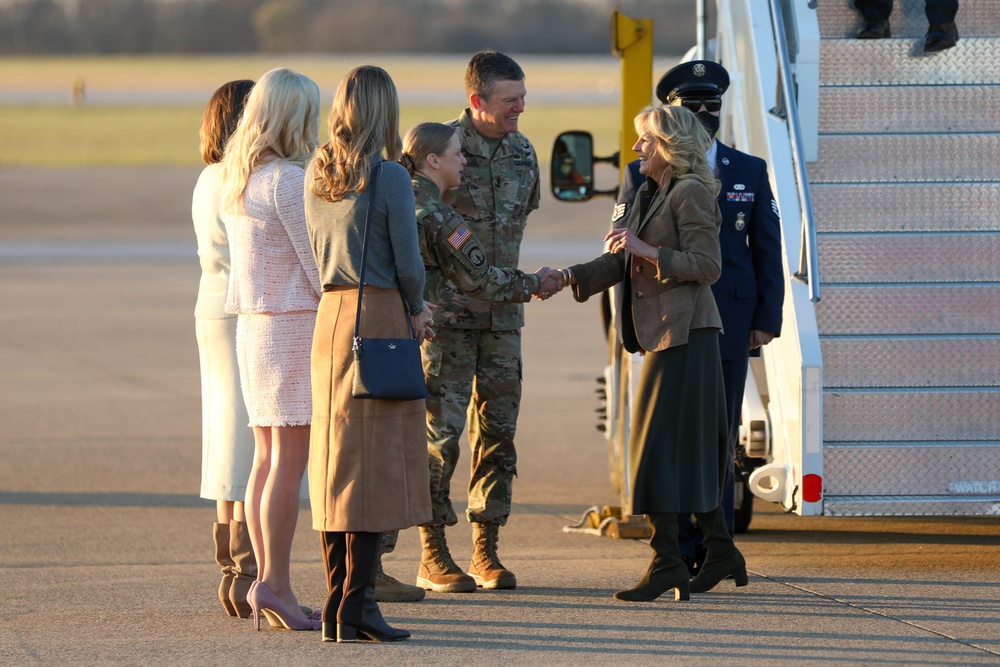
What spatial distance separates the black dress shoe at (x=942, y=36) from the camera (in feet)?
24.7

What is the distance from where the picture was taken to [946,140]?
7.29 metres

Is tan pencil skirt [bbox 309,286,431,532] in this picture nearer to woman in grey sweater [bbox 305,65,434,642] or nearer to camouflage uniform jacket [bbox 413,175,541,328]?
woman in grey sweater [bbox 305,65,434,642]

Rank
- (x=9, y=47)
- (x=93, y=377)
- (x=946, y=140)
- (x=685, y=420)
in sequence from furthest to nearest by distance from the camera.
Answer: (x=9, y=47) < (x=93, y=377) < (x=946, y=140) < (x=685, y=420)

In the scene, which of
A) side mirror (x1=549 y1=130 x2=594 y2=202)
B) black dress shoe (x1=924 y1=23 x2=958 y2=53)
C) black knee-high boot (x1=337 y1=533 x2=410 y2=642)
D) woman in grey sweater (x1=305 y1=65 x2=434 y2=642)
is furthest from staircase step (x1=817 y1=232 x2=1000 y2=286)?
black knee-high boot (x1=337 y1=533 x2=410 y2=642)

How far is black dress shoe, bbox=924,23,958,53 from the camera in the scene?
7539 mm

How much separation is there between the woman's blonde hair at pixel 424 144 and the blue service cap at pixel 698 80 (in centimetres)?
104

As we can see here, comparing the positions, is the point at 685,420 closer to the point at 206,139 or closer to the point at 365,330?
the point at 365,330

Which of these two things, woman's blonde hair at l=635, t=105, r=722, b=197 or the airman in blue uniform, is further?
the airman in blue uniform

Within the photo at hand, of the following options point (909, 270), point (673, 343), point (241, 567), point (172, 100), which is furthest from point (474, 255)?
point (172, 100)

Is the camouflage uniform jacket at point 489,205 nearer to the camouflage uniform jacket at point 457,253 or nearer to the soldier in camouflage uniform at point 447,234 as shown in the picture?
the soldier in camouflage uniform at point 447,234

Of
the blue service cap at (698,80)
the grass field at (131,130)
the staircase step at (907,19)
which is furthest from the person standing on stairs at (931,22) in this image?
the grass field at (131,130)

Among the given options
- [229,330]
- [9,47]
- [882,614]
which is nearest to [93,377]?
[229,330]

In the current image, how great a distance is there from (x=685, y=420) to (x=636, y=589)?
2.18ft

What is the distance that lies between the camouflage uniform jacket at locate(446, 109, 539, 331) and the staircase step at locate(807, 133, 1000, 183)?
67.8 inches
